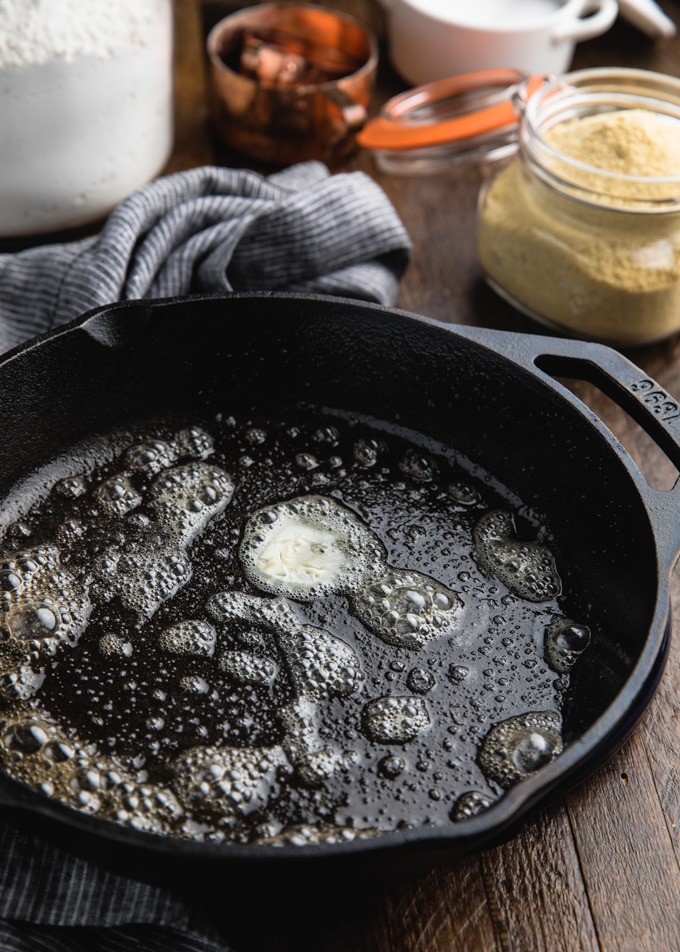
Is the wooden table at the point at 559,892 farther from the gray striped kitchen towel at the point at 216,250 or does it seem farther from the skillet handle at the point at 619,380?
the gray striped kitchen towel at the point at 216,250

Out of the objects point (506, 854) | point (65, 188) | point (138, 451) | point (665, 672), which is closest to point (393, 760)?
point (506, 854)

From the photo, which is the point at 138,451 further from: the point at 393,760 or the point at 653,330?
the point at 653,330

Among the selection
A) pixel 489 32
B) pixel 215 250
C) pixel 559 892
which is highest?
pixel 489 32

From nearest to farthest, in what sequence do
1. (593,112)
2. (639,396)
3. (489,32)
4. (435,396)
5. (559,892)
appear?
(559,892)
(639,396)
(435,396)
(593,112)
(489,32)

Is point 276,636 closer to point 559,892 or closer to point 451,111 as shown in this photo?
point 559,892

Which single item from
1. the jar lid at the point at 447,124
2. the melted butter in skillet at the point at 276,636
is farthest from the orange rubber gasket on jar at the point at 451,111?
the melted butter in skillet at the point at 276,636

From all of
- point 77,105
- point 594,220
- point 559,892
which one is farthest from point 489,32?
point 559,892
